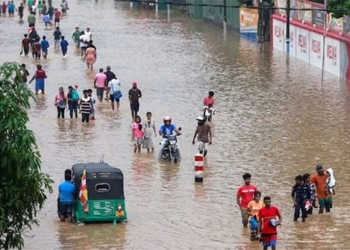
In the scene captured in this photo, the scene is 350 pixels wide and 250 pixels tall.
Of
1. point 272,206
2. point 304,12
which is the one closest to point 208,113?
point 272,206

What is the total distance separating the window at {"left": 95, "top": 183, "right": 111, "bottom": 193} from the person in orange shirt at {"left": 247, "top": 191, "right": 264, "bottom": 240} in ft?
9.53

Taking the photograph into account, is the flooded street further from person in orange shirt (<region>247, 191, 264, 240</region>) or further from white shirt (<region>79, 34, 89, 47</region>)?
white shirt (<region>79, 34, 89, 47</region>)

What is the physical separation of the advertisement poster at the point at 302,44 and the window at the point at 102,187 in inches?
1223

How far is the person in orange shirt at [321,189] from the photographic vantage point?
24.2 metres

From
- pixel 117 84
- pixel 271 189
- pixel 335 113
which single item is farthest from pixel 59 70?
pixel 271 189

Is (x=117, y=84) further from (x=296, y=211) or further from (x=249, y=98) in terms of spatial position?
(x=296, y=211)

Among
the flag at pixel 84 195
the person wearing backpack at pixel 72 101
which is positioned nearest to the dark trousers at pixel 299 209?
the flag at pixel 84 195

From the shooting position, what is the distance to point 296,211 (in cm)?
2389

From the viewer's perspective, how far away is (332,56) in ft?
163

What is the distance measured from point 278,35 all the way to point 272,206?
129ft

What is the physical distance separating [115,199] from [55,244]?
191cm

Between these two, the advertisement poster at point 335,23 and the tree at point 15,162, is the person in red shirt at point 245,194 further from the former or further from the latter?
the advertisement poster at point 335,23

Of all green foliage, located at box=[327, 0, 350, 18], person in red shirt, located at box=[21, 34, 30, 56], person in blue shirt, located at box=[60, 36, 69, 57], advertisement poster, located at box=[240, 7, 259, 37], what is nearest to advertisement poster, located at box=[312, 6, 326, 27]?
green foliage, located at box=[327, 0, 350, 18]

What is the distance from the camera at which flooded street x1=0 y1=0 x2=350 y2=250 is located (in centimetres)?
2325
